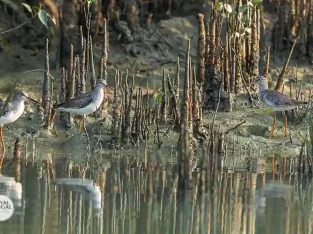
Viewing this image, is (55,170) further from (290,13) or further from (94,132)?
(290,13)

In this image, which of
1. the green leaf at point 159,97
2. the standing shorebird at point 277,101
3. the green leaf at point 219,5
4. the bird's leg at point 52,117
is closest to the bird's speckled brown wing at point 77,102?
the bird's leg at point 52,117

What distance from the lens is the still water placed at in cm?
866

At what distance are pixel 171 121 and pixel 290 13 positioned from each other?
160 inches

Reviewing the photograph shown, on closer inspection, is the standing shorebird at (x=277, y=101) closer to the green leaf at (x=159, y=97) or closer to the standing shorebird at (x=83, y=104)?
the green leaf at (x=159, y=97)

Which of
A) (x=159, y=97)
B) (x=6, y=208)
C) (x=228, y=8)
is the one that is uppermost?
(x=228, y=8)

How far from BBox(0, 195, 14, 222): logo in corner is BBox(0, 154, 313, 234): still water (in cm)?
7

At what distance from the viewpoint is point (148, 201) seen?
375 inches

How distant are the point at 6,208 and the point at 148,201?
138 cm

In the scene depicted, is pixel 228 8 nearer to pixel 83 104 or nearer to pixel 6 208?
pixel 83 104

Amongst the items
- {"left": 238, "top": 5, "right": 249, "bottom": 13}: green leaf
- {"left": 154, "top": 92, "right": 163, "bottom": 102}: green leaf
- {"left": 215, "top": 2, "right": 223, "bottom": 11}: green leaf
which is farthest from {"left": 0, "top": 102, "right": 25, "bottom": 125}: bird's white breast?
{"left": 238, "top": 5, "right": 249, "bottom": 13}: green leaf

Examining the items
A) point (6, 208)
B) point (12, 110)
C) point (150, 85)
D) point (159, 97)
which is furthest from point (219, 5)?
point (6, 208)

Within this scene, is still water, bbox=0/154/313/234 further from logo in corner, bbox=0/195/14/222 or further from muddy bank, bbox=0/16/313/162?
muddy bank, bbox=0/16/313/162

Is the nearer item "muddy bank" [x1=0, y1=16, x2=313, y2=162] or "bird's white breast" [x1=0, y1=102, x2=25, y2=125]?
"bird's white breast" [x1=0, y1=102, x2=25, y2=125]

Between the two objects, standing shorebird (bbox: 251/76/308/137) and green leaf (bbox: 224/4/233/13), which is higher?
green leaf (bbox: 224/4/233/13)
